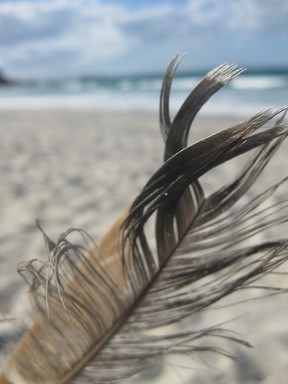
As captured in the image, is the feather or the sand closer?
the feather

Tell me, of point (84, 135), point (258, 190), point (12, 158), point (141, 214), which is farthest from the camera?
point (84, 135)

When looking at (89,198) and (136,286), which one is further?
(89,198)

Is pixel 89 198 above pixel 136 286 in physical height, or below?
above

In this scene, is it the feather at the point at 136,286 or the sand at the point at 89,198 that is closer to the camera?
the feather at the point at 136,286

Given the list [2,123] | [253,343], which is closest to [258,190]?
[253,343]

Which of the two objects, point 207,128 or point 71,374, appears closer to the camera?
point 71,374

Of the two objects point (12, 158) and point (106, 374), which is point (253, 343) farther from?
point (12, 158)

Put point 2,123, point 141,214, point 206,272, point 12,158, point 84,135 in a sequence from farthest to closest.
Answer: point 2,123 → point 84,135 → point 12,158 → point 206,272 → point 141,214

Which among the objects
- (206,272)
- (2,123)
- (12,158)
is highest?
(2,123)
